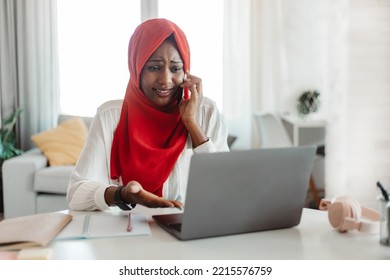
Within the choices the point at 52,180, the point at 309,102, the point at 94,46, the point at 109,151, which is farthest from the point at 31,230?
the point at 309,102

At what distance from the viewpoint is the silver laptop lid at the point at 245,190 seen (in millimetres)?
837

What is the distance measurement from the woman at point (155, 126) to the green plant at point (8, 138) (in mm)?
1781

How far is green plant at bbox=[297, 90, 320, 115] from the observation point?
3.42 metres

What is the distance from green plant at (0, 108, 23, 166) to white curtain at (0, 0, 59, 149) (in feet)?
0.21

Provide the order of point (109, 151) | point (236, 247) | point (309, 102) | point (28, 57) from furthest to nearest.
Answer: point (309, 102) → point (28, 57) → point (109, 151) → point (236, 247)

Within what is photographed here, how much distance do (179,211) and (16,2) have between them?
216cm

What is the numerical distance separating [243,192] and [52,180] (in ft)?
6.88

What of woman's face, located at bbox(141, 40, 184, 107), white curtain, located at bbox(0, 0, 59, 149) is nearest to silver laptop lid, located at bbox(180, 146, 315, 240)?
woman's face, located at bbox(141, 40, 184, 107)

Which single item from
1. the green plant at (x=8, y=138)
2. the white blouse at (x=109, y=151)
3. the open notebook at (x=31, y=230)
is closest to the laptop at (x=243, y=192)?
the open notebook at (x=31, y=230)

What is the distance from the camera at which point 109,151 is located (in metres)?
1.33

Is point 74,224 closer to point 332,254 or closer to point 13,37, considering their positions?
point 332,254

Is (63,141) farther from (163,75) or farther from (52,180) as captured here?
(163,75)

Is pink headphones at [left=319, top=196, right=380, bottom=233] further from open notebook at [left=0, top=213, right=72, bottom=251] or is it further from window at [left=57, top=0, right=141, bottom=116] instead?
window at [left=57, top=0, right=141, bottom=116]

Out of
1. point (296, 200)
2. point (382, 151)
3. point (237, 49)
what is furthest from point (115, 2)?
point (296, 200)
